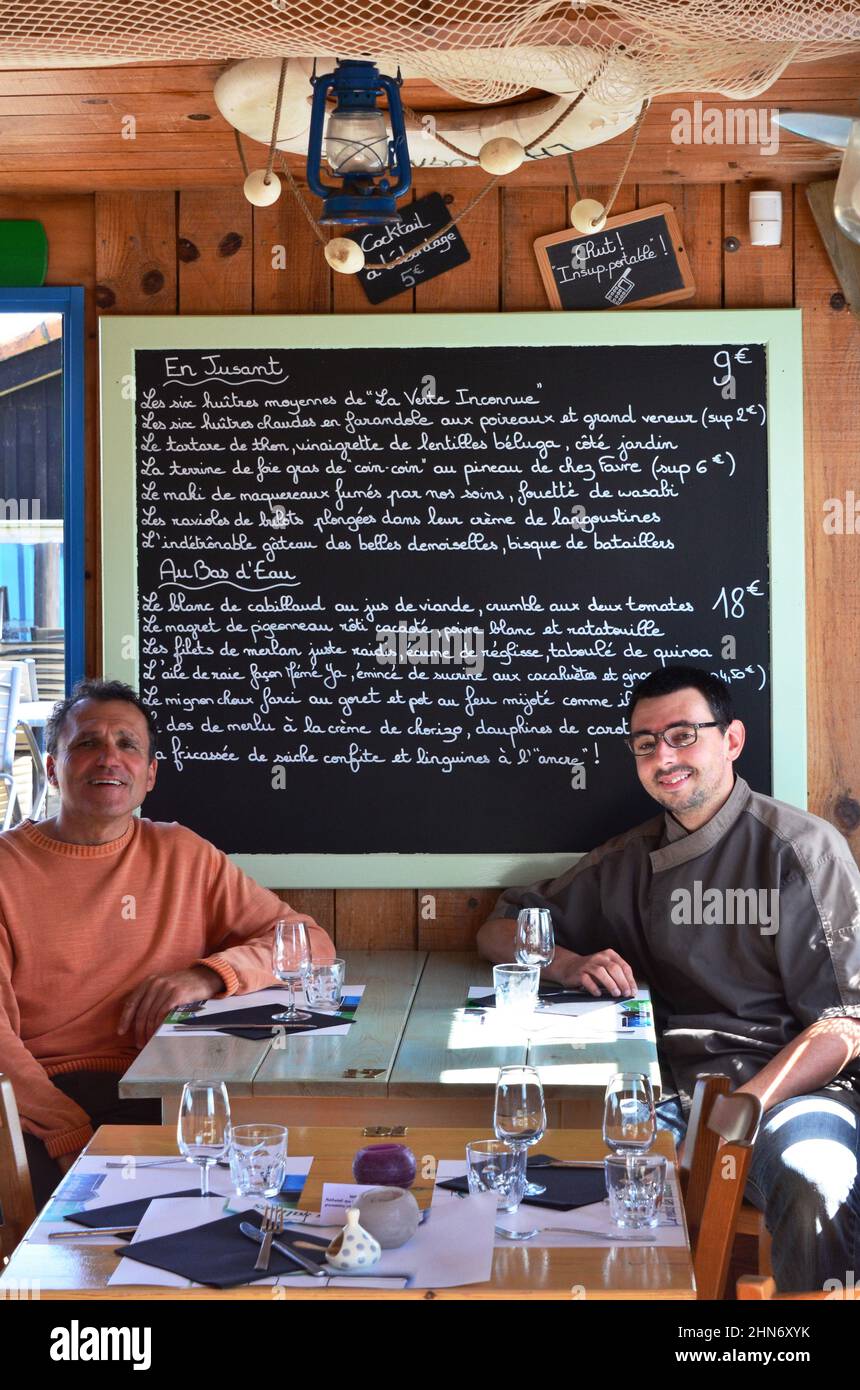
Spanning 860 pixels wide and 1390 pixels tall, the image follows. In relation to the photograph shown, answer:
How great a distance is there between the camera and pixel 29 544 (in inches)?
144

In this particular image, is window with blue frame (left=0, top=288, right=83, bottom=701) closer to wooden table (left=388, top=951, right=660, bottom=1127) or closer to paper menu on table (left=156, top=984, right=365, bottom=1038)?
paper menu on table (left=156, top=984, right=365, bottom=1038)

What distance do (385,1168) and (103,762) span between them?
4.78 feet

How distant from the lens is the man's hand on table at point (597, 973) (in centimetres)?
296

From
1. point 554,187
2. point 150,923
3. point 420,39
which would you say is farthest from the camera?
point 554,187

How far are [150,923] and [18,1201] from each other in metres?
1.08

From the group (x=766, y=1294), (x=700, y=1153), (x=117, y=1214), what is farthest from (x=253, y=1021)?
(x=766, y=1294)

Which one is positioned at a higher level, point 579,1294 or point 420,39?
point 420,39

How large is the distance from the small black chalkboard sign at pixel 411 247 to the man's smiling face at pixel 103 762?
3.79 ft

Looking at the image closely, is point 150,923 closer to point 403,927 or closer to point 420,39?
point 403,927

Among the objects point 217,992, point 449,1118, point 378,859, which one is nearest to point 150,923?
point 217,992

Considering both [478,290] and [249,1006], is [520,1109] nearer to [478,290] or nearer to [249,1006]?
[249,1006]

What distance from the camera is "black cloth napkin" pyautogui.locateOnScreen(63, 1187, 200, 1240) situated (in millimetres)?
1906

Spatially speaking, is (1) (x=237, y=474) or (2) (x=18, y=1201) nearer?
(2) (x=18, y=1201)

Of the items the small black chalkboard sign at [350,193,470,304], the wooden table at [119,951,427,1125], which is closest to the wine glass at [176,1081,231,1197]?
the wooden table at [119,951,427,1125]
